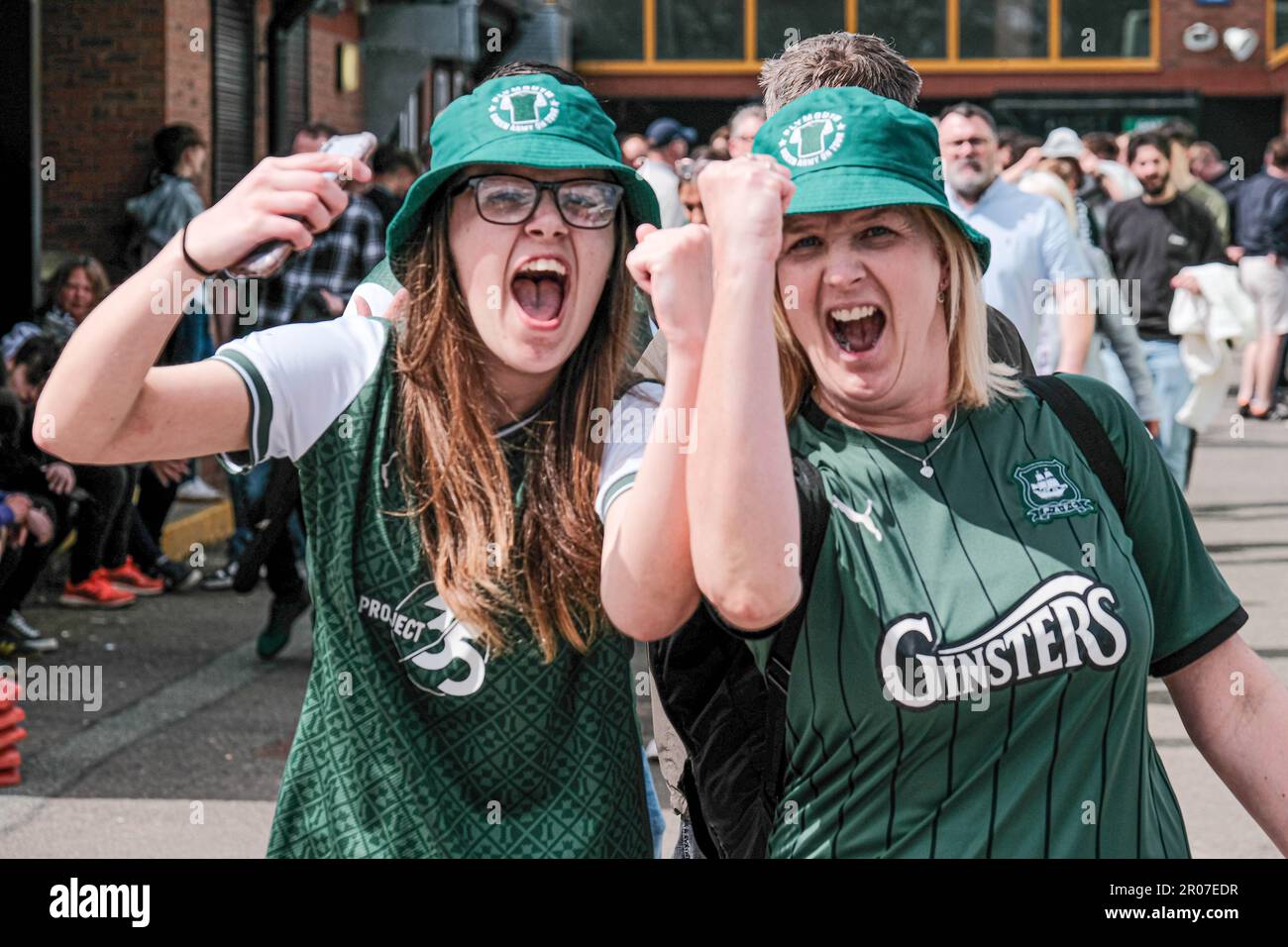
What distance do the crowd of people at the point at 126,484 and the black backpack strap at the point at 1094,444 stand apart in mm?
4507

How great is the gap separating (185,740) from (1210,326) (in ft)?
22.5

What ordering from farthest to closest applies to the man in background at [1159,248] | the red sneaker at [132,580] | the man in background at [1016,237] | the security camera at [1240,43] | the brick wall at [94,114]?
the security camera at [1240,43]
the brick wall at [94,114]
the man in background at [1159,248]
the red sneaker at [132,580]
the man in background at [1016,237]

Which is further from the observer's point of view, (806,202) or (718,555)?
(806,202)

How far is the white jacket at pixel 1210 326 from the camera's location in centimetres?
1075

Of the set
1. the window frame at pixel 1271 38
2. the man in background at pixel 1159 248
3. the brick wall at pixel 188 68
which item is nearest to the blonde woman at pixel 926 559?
the man in background at pixel 1159 248

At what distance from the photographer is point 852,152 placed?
233cm

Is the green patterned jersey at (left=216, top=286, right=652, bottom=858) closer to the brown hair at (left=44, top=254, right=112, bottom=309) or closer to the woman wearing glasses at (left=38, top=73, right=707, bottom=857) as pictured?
the woman wearing glasses at (left=38, top=73, right=707, bottom=857)

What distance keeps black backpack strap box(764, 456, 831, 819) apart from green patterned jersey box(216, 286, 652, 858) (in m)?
0.26

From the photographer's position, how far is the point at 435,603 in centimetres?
245

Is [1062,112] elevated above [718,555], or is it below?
above

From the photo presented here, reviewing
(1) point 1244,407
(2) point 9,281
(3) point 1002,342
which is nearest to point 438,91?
(1) point 1244,407

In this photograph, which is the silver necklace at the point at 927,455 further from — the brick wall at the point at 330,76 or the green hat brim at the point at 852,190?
the brick wall at the point at 330,76
